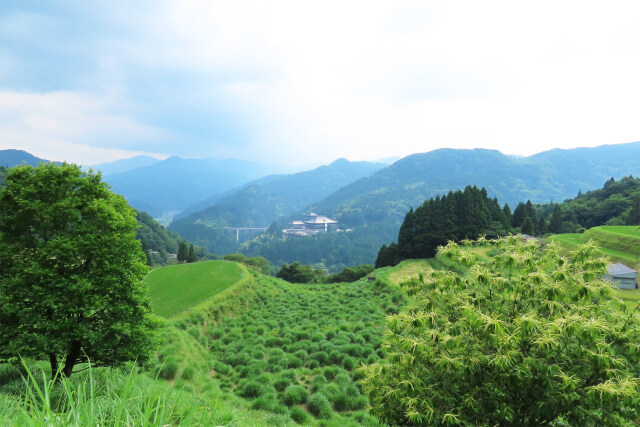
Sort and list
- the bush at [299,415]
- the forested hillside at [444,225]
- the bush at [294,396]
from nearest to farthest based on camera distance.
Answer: the bush at [299,415], the bush at [294,396], the forested hillside at [444,225]

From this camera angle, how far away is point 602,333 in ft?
18.5

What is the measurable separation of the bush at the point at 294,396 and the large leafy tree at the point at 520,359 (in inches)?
240

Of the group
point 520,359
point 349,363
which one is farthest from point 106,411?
point 349,363

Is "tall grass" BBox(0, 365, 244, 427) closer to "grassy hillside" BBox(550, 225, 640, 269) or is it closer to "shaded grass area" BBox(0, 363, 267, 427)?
"shaded grass area" BBox(0, 363, 267, 427)

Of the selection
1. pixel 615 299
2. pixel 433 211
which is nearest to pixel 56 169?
pixel 615 299

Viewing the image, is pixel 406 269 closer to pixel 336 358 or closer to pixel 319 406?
pixel 336 358

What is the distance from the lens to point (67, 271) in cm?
888

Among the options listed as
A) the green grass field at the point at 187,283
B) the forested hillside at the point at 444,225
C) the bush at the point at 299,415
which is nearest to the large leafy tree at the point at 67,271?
the bush at the point at 299,415

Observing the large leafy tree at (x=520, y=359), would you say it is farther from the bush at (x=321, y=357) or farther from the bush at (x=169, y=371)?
the bush at (x=169, y=371)

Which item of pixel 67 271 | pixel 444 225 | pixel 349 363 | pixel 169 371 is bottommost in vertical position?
pixel 349 363

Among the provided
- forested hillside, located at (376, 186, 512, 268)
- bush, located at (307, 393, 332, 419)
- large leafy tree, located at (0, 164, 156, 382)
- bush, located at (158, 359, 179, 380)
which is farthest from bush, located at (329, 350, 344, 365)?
forested hillside, located at (376, 186, 512, 268)

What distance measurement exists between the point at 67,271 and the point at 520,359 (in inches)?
456

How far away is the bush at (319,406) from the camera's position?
11.7 meters

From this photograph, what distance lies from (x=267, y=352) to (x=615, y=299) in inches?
604
